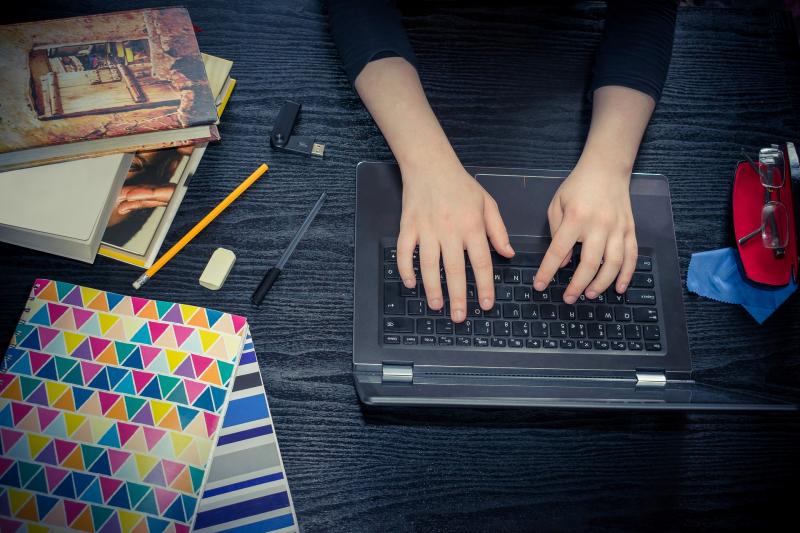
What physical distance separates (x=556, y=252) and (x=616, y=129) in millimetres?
227

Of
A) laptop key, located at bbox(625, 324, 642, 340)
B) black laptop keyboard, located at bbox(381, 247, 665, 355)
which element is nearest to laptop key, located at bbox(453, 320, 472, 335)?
black laptop keyboard, located at bbox(381, 247, 665, 355)

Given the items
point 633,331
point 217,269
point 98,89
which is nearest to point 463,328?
point 633,331

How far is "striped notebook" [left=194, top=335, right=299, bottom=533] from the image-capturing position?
2.16 ft

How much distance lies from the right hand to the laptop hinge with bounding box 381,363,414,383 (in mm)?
85

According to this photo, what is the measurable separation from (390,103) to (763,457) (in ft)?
2.26

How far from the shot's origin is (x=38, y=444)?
661 millimetres

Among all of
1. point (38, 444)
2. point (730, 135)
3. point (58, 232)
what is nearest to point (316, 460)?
point (38, 444)

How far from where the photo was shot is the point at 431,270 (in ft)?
2.42

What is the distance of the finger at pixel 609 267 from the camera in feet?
2.45

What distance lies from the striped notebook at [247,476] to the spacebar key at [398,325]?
0.57ft

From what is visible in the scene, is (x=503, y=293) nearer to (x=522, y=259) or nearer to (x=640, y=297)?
(x=522, y=259)

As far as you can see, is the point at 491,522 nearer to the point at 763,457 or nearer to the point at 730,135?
the point at 763,457

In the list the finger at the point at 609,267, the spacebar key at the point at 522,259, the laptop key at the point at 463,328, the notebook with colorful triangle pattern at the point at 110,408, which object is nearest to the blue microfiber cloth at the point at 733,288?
the finger at the point at 609,267

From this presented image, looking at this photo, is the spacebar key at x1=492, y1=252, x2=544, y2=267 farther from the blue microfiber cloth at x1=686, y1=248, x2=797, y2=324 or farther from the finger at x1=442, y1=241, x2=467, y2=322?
the blue microfiber cloth at x1=686, y1=248, x2=797, y2=324
